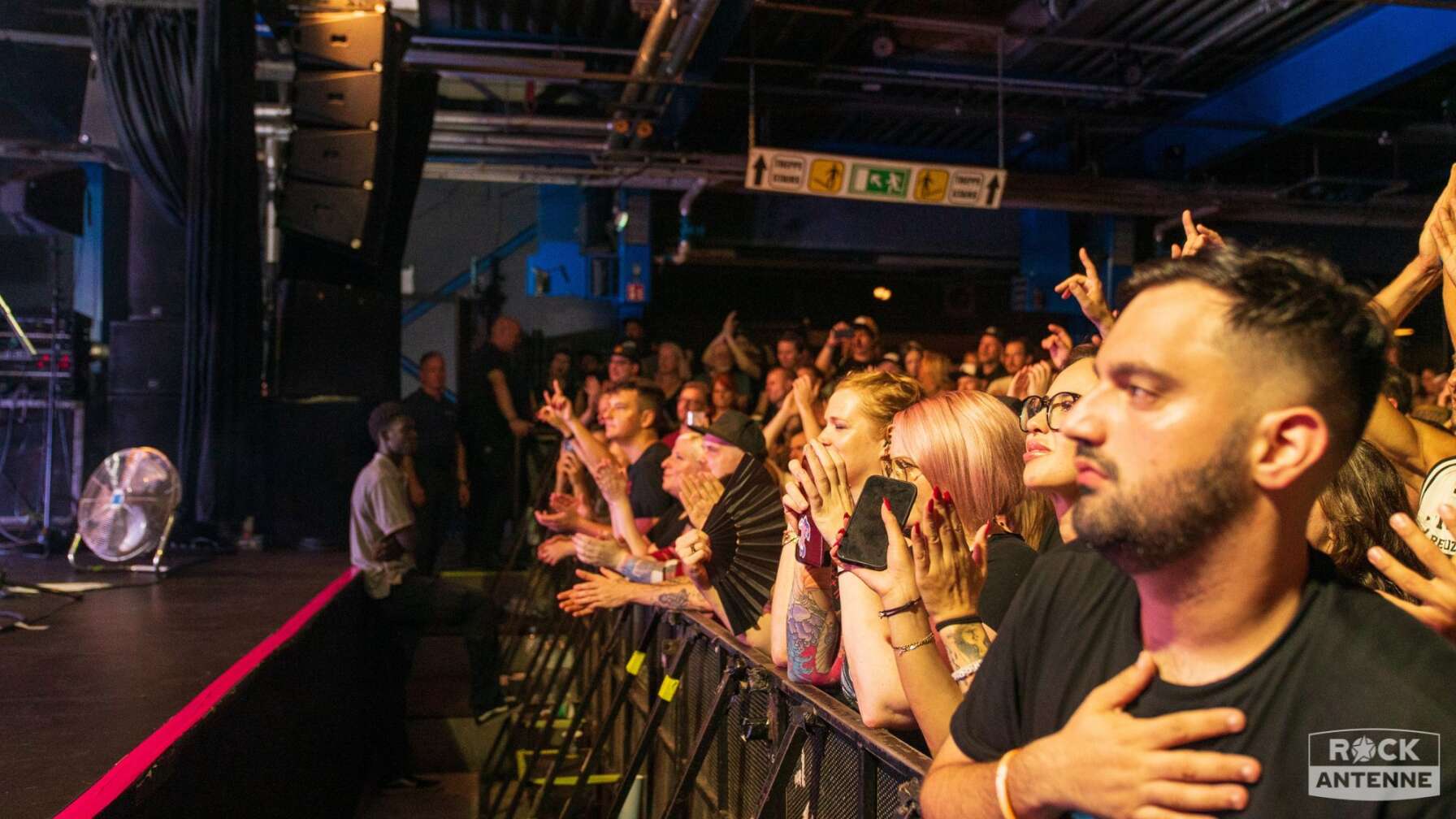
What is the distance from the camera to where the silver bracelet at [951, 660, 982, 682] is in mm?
1729

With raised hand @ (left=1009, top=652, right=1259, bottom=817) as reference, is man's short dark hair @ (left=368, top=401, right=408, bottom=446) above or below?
above

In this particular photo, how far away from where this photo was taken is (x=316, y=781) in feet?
15.7

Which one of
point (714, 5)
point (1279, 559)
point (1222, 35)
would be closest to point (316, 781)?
point (1279, 559)

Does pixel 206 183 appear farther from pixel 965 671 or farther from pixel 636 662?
pixel 965 671

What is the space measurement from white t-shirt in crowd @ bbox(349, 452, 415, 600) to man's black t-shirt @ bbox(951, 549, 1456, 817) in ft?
17.6

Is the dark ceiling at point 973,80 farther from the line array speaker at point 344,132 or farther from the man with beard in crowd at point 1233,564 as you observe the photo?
the man with beard in crowd at point 1233,564

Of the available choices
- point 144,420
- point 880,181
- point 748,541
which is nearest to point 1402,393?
point 748,541

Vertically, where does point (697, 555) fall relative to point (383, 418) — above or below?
below

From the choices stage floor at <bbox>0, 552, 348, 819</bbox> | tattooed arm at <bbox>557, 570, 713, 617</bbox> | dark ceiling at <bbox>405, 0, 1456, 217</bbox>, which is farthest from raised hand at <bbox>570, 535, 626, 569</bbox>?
dark ceiling at <bbox>405, 0, 1456, 217</bbox>

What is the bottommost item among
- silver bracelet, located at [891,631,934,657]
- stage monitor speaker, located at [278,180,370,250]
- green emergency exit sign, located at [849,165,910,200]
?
silver bracelet, located at [891,631,934,657]

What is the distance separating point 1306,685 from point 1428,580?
329 millimetres

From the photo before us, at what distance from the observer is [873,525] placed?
1.84 meters

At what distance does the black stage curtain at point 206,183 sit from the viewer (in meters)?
6.99

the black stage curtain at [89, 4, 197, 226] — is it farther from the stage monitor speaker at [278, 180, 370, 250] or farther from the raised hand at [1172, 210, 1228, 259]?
the raised hand at [1172, 210, 1228, 259]
